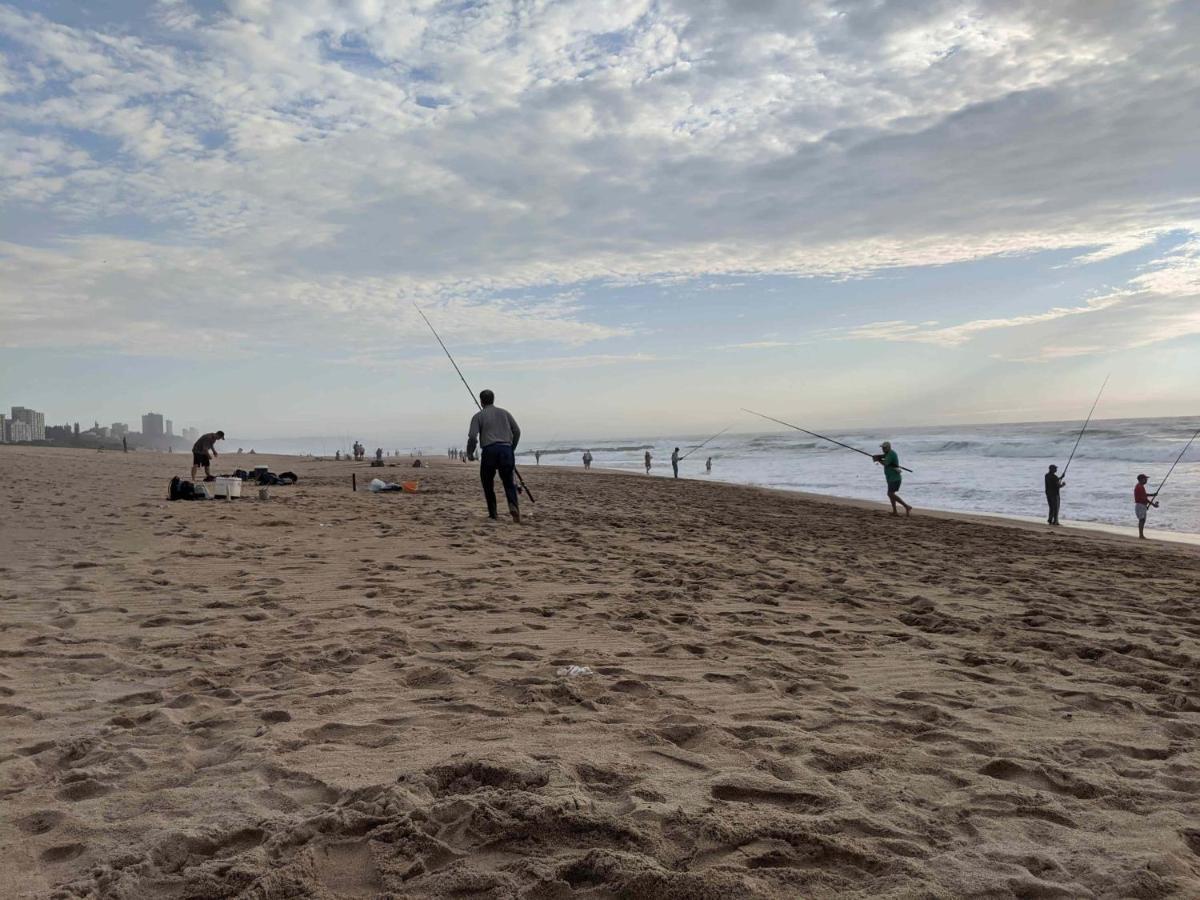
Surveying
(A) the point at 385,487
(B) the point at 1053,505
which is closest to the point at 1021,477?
(B) the point at 1053,505

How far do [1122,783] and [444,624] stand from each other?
3.57 metres

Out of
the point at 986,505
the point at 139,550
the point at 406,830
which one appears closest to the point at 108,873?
the point at 406,830

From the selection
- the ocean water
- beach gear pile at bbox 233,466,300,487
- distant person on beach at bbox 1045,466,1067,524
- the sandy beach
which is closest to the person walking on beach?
the sandy beach

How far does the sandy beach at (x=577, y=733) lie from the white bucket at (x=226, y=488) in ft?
19.3

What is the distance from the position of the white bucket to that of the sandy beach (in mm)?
5868

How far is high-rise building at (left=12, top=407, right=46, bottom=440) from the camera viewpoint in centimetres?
Result: 9056

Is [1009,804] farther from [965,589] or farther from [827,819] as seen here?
[965,589]

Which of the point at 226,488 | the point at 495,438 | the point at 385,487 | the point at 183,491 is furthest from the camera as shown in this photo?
the point at 385,487

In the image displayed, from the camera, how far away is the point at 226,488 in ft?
43.2

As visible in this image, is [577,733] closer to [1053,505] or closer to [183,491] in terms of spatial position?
[183,491]

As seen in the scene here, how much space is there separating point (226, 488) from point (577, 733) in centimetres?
1181

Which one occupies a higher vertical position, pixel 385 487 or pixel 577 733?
pixel 385 487

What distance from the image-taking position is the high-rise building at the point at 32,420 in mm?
90562

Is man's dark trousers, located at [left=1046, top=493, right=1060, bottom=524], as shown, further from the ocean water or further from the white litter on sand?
the white litter on sand
